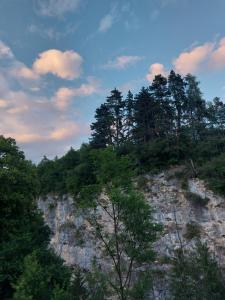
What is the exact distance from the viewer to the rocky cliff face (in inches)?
1182

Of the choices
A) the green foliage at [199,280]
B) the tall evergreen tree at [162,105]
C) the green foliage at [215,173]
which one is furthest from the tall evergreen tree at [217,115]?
the green foliage at [199,280]

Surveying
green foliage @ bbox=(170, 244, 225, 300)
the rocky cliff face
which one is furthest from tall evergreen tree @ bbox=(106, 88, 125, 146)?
green foliage @ bbox=(170, 244, 225, 300)

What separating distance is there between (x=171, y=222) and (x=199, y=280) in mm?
8059

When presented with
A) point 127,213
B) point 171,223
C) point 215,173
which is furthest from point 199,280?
point 127,213

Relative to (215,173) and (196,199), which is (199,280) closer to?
(196,199)

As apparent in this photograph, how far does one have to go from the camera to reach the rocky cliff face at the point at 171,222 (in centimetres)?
3002

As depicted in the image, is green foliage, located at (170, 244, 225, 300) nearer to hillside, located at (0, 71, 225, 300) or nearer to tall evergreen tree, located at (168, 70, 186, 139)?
hillside, located at (0, 71, 225, 300)

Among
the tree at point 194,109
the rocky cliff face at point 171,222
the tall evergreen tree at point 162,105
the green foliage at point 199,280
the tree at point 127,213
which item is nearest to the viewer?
the tree at point 127,213

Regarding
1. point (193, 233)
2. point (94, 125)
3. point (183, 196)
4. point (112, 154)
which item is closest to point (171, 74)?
point (94, 125)

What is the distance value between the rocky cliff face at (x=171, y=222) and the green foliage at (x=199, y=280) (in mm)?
4036

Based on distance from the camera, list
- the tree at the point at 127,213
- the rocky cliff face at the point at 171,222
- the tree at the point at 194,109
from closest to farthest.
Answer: the tree at the point at 127,213
the rocky cliff face at the point at 171,222
the tree at the point at 194,109

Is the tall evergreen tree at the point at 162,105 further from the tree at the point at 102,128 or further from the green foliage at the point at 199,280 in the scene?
the green foliage at the point at 199,280

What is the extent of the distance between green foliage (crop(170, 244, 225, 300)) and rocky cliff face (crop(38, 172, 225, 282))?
159 inches

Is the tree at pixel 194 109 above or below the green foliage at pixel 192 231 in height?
above
